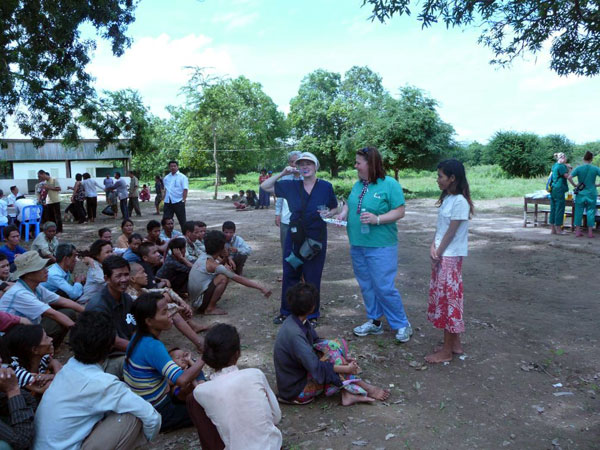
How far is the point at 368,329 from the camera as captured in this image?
4.93 m

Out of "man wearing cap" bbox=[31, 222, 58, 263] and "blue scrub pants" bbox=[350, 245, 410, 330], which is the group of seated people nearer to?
"blue scrub pants" bbox=[350, 245, 410, 330]

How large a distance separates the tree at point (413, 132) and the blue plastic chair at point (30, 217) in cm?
1703

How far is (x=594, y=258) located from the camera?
27.9 feet

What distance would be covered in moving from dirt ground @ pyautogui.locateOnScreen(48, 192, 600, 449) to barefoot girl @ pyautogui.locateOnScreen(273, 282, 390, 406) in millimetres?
102

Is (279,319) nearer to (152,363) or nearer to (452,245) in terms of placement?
(452,245)

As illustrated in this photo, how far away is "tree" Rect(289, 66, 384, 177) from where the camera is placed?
1996 inches

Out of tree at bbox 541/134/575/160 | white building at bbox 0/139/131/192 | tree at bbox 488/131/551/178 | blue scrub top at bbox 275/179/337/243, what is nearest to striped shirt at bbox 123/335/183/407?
blue scrub top at bbox 275/179/337/243

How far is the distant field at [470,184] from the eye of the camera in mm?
23469

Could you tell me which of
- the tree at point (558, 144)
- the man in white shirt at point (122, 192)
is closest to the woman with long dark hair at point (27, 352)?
the man in white shirt at point (122, 192)

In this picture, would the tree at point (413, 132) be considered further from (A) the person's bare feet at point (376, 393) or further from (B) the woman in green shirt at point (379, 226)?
(A) the person's bare feet at point (376, 393)

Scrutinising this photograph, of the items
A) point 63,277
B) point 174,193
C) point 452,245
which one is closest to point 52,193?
point 174,193

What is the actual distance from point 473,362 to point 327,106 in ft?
165

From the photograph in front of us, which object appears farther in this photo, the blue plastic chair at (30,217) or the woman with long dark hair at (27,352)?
the blue plastic chair at (30,217)

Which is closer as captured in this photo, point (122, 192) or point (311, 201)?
point (311, 201)
